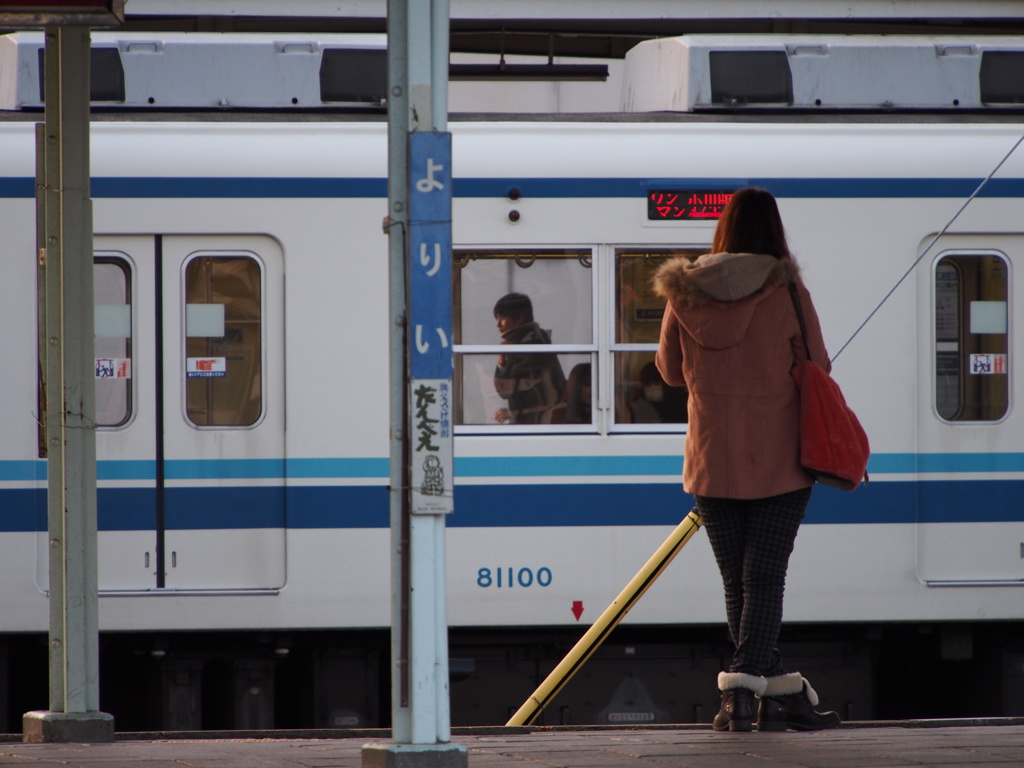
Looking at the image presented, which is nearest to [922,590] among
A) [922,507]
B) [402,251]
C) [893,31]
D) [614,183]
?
[922,507]

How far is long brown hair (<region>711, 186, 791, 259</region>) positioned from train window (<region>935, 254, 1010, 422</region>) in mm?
2228

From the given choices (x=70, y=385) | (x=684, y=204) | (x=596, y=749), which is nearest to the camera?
(x=596, y=749)

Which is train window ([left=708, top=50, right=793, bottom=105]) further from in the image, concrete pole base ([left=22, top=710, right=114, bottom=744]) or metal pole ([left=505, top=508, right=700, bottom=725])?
concrete pole base ([left=22, top=710, right=114, bottom=744])

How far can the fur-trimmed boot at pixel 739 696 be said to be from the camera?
14.3ft

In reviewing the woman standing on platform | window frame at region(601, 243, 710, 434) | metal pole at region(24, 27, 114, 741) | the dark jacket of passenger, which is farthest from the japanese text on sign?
metal pole at region(24, 27, 114, 741)

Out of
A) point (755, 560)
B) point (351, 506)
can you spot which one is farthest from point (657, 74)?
point (755, 560)

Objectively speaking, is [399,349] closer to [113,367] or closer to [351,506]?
[351,506]

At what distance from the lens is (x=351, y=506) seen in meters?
6.08

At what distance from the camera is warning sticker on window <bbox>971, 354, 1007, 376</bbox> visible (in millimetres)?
6277

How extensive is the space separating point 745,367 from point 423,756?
167 cm

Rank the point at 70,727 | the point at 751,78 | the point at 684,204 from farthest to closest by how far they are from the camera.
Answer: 1. the point at 751,78
2. the point at 684,204
3. the point at 70,727

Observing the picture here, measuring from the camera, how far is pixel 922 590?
20.4 feet

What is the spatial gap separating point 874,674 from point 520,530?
192 centimetres

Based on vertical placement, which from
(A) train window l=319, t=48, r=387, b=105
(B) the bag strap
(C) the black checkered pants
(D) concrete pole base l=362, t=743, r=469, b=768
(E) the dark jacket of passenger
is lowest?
(D) concrete pole base l=362, t=743, r=469, b=768
